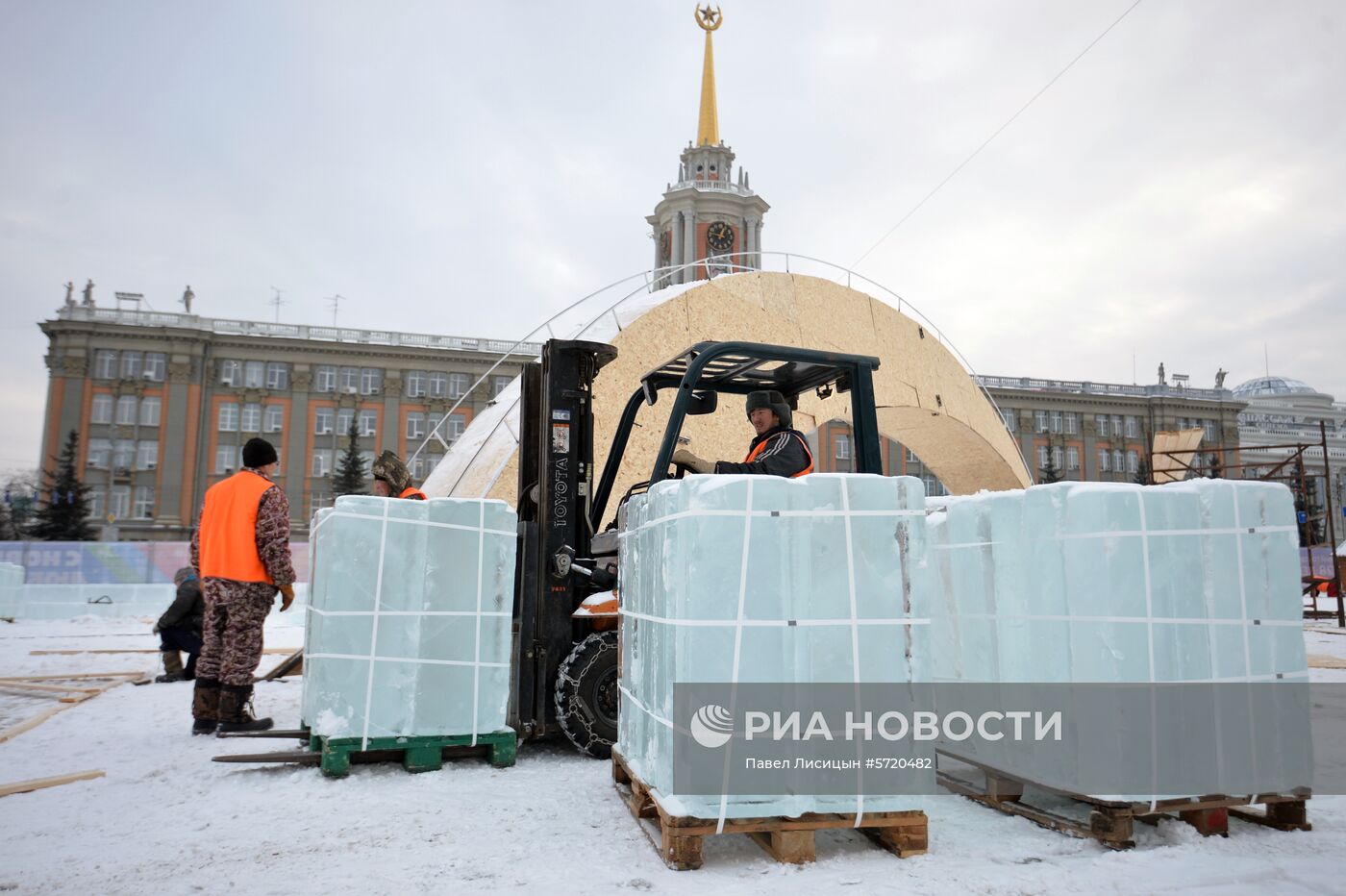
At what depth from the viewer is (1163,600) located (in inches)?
157

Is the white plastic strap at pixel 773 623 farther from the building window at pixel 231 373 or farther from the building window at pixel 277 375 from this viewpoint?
the building window at pixel 231 373

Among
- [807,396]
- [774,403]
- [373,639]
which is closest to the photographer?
[774,403]

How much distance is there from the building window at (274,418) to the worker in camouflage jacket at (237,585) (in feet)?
178

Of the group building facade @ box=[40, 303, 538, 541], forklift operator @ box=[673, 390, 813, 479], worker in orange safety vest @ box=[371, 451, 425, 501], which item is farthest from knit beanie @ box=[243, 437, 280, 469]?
building facade @ box=[40, 303, 538, 541]

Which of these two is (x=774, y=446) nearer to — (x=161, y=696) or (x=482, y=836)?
(x=482, y=836)

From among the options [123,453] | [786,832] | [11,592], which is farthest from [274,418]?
[786,832]

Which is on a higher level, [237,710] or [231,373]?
[231,373]

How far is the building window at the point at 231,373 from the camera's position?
55.9m

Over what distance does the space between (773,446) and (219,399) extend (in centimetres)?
5873

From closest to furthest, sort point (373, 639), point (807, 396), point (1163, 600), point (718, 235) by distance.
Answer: point (1163, 600) → point (373, 639) → point (807, 396) → point (718, 235)

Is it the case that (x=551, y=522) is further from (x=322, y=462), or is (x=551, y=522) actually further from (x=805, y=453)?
(x=322, y=462)

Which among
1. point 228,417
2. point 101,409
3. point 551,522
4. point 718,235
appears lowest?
point 551,522

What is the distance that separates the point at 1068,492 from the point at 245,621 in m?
5.22

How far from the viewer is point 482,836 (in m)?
3.99
